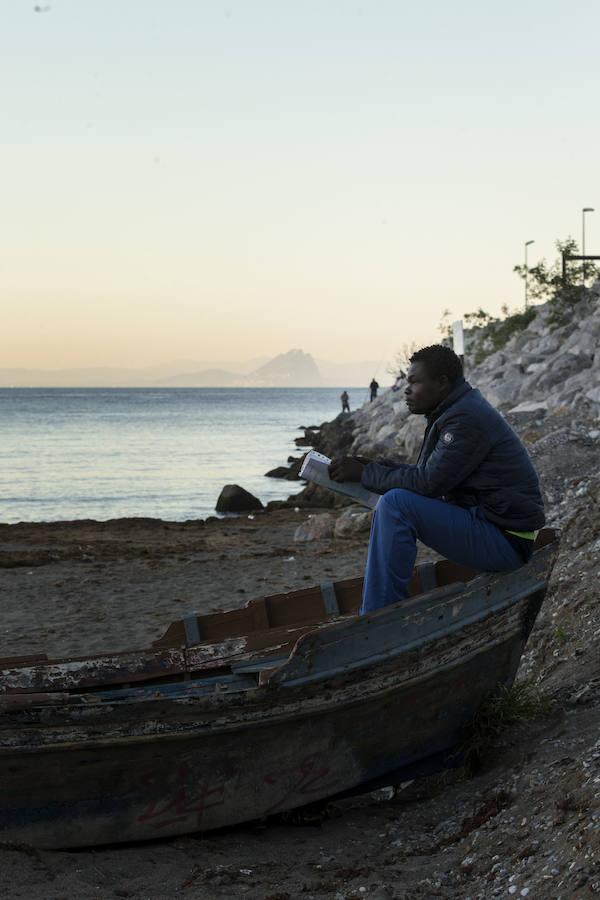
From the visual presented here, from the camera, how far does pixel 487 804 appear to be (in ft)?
16.3

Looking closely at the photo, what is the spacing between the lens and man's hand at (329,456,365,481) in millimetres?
5637

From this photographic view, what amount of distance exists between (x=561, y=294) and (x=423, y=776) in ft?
101

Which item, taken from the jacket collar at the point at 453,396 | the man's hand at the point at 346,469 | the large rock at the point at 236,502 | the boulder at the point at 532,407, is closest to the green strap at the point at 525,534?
the jacket collar at the point at 453,396

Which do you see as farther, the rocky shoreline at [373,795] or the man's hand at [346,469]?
the man's hand at [346,469]

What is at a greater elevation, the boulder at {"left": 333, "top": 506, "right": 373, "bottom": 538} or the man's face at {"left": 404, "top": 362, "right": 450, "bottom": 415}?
the man's face at {"left": 404, "top": 362, "right": 450, "bottom": 415}

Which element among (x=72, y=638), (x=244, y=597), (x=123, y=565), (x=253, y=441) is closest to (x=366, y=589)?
(x=72, y=638)

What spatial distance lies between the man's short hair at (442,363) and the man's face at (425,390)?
0.02 meters

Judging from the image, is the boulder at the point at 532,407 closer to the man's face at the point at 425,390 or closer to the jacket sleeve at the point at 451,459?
the man's face at the point at 425,390

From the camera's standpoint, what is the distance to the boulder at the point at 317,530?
56.0ft

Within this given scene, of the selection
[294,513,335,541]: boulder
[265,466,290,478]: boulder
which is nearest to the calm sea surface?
[265,466,290,478]: boulder

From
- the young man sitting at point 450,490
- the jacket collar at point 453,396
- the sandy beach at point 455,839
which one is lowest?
the sandy beach at point 455,839

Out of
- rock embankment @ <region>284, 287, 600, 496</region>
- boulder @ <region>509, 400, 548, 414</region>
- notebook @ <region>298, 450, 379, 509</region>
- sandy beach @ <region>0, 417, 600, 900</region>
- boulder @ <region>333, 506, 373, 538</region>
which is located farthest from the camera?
boulder @ <region>509, 400, 548, 414</region>

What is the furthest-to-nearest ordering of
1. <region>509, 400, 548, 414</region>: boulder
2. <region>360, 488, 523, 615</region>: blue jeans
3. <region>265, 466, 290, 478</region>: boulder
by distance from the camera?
<region>265, 466, 290, 478</region>: boulder → <region>509, 400, 548, 414</region>: boulder → <region>360, 488, 523, 615</region>: blue jeans

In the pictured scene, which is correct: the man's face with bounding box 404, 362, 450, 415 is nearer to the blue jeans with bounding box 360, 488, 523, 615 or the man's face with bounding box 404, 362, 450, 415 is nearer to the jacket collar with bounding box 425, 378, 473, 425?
the jacket collar with bounding box 425, 378, 473, 425
